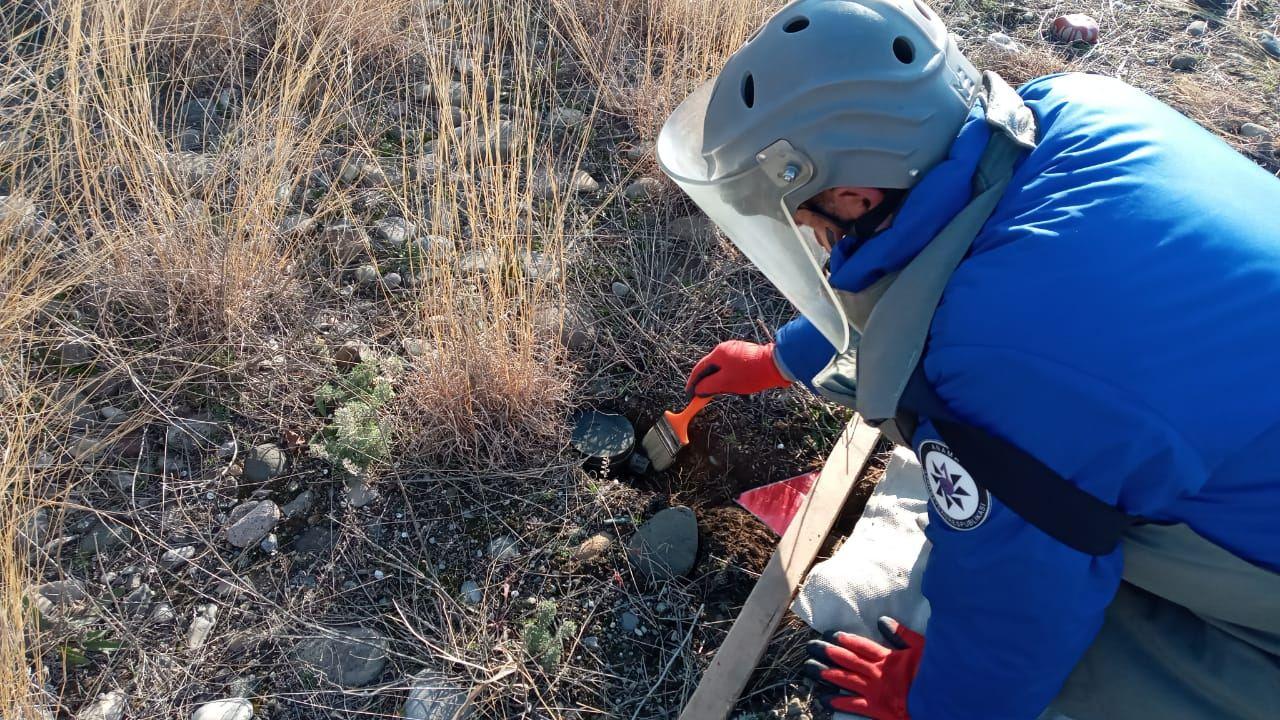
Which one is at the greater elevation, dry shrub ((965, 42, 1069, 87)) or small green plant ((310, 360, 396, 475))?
dry shrub ((965, 42, 1069, 87))

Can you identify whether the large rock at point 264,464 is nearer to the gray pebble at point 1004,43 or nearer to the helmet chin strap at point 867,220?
the helmet chin strap at point 867,220

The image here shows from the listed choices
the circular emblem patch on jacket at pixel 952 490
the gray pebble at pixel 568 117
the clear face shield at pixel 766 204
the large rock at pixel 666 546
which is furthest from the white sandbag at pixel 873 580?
the gray pebble at pixel 568 117

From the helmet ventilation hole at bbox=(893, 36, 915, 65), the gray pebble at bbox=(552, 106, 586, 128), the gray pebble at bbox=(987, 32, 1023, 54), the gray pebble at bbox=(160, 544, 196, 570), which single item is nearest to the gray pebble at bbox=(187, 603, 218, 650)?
the gray pebble at bbox=(160, 544, 196, 570)

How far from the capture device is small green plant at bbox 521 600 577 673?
1.92m

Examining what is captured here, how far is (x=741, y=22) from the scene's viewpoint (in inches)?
119

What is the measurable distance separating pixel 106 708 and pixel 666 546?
133 centimetres

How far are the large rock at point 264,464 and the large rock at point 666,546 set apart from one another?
0.98 metres

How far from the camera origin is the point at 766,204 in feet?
5.17

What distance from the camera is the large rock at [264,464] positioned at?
7.34ft

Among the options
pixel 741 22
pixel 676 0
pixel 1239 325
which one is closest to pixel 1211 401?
pixel 1239 325

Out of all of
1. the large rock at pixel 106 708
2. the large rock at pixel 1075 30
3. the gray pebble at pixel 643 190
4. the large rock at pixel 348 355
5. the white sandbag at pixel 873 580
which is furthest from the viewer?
the large rock at pixel 1075 30

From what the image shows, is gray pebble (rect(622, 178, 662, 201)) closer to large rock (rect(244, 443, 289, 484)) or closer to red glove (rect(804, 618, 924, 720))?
large rock (rect(244, 443, 289, 484))

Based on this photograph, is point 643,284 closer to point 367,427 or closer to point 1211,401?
point 367,427

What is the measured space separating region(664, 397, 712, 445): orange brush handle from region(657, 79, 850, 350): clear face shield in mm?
697
